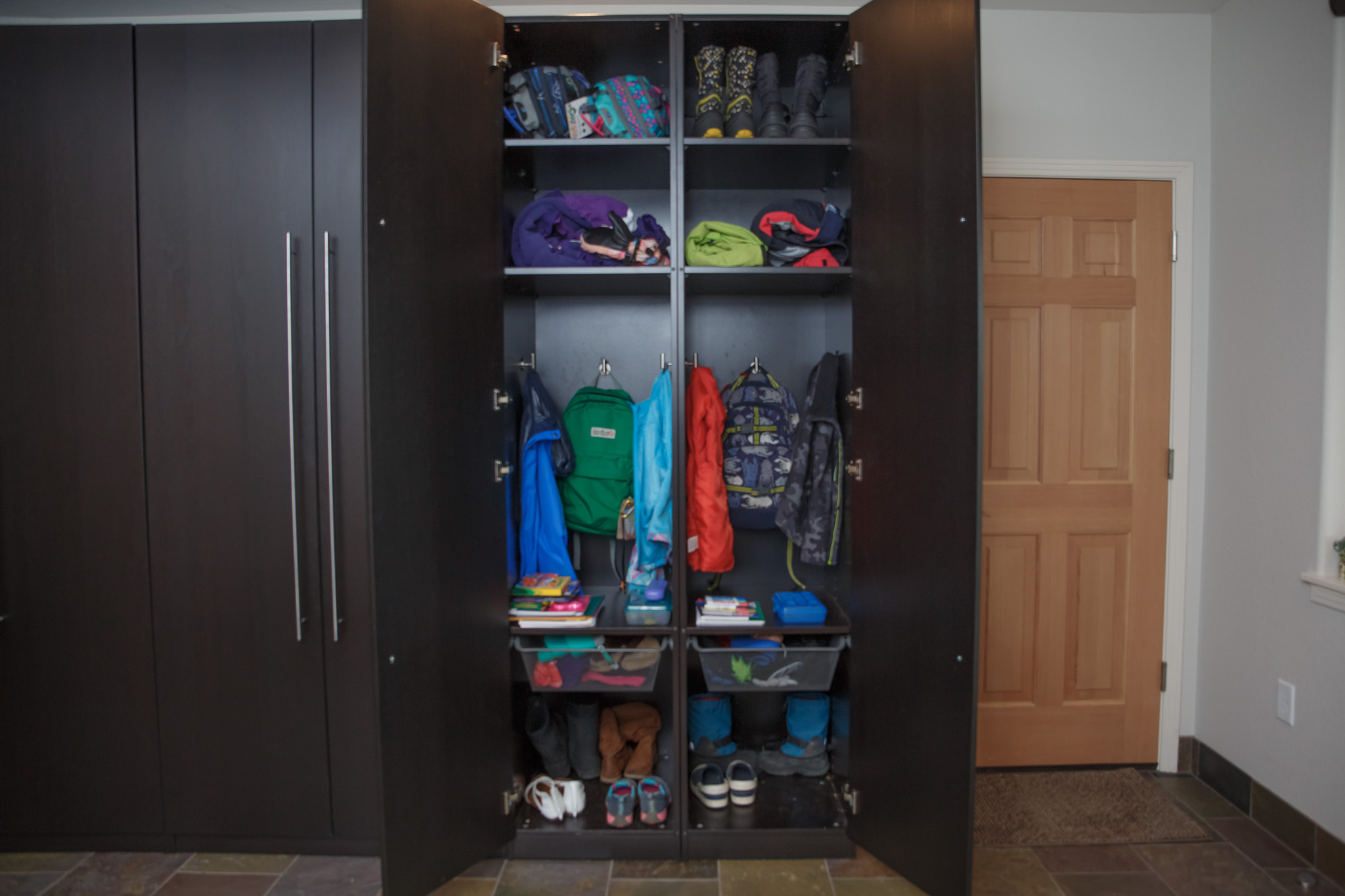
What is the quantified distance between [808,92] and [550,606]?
1.65 metres

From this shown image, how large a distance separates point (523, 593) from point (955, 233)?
4.85ft

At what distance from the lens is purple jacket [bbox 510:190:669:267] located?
2029 millimetres

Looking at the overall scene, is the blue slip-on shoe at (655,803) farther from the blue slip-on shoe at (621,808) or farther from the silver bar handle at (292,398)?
the silver bar handle at (292,398)

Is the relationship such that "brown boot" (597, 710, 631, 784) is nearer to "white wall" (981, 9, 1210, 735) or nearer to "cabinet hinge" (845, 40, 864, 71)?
"cabinet hinge" (845, 40, 864, 71)

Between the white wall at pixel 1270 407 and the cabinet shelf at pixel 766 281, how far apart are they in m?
1.25

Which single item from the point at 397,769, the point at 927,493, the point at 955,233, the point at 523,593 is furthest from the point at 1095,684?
the point at 397,769

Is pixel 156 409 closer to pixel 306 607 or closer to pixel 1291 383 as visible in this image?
pixel 306 607

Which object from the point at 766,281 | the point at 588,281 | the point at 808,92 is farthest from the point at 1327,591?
the point at 588,281

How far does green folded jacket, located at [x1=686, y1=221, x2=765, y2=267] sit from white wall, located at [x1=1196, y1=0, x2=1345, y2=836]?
59.0 inches

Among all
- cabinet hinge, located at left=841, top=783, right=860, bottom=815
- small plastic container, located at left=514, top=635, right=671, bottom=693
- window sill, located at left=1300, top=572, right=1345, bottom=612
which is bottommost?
cabinet hinge, located at left=841, top=783, right=860, bottom=815

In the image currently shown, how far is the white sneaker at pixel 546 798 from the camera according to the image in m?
2.04

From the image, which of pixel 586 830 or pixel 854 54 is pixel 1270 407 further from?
pixel 586 830

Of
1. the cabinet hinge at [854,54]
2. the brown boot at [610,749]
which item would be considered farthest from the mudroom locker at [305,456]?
the brown boot at [610,749]

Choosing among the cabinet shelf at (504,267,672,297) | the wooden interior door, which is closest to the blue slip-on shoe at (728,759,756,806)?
the wooden interior door
